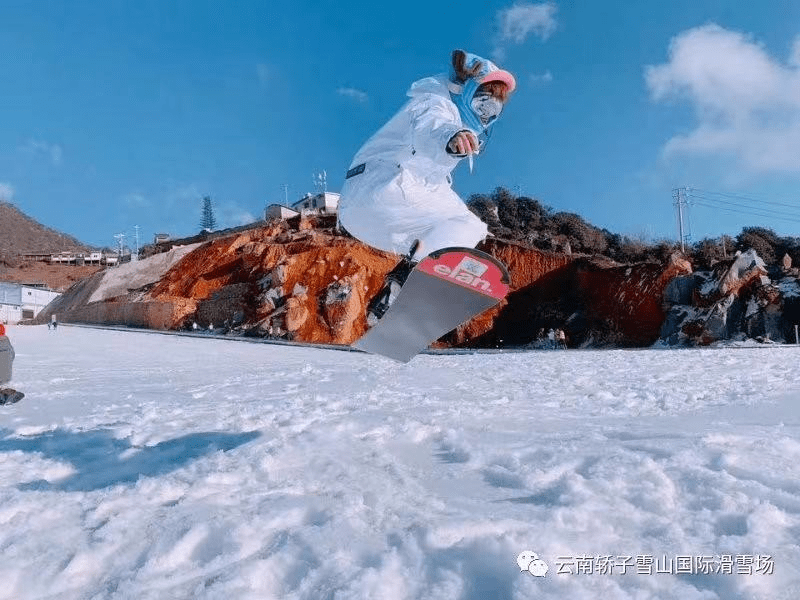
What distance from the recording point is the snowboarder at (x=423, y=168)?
13.0ft

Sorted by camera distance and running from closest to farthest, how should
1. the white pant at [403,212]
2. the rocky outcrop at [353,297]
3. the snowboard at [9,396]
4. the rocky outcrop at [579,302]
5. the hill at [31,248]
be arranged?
1. the white pant at [403,212]
2. the snowboard at [9,396]
3. the rocky outcrop at [579,302]
4. the rocky outcrop at [353,297]
5. the hill at [31,248]

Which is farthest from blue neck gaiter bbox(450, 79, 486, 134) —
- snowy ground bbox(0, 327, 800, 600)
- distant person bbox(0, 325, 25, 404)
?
distant person bbox(0, 325, 25, 404)

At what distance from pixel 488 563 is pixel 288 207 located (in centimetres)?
5823

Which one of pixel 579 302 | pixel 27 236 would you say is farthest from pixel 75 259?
pixel 579 302

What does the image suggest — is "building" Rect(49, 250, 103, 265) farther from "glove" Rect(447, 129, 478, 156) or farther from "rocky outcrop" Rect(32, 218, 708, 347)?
"glove" Rect(447, 129, 478, 156)

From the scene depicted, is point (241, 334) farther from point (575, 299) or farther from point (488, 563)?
point (488, 563)

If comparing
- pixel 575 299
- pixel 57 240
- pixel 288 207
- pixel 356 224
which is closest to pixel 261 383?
pixel 356 224

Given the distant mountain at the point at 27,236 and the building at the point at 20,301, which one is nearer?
the building at the point at 20,301

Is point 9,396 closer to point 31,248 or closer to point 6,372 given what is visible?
point 6,372

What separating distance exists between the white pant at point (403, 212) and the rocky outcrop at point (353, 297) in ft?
69.5

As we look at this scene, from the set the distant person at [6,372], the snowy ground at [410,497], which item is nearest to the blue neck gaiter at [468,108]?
the snowy ground at [410,497]

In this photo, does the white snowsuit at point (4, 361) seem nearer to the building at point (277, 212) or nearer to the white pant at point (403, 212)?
the white pant at point (403, 212)

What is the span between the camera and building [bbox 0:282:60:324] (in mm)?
45406

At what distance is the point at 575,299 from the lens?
3048cm
